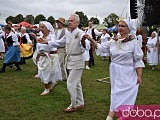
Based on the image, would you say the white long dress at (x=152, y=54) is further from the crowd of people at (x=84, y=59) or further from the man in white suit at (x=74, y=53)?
the man in white suit at (x=74, y=53)

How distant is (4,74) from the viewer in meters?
10.4

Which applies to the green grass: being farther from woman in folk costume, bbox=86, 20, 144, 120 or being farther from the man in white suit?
woman in folk costume, bbox=86, 20, 144, 120

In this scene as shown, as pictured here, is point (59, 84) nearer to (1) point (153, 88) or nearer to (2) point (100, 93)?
(2) point (100, 93)

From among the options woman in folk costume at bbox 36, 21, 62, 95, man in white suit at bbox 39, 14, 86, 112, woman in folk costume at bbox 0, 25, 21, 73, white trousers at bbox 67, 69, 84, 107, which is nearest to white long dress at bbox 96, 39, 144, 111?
man in white suit at bbox 39, 14, 86, 112

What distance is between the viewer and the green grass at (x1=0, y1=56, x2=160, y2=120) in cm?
553

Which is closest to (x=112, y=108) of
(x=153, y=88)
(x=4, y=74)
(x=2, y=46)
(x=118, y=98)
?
(x=118, y=98)

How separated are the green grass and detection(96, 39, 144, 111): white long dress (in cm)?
109

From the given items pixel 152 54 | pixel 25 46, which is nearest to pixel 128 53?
pixel 25 46

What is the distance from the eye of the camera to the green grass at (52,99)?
553cm

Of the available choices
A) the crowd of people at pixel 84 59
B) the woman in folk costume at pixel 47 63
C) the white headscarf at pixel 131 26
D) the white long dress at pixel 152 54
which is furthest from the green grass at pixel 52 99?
the white long dress at pixel 152 54

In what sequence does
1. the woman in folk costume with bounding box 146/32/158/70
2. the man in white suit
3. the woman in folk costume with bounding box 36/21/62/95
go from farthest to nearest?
1. the woman in folk costume with bounding box 146/32/158/70
2. the woman in folk costume with bounding box 36/21/62/95
3. the man in white suit

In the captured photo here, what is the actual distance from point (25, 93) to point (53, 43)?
2073 mm

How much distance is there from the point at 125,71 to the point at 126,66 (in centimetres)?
8

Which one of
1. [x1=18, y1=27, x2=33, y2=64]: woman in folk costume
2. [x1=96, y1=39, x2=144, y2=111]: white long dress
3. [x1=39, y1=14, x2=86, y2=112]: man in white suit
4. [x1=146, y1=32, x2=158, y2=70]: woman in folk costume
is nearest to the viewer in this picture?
[x1=96, y1=39, x2=144, y2=111]: white long dress
